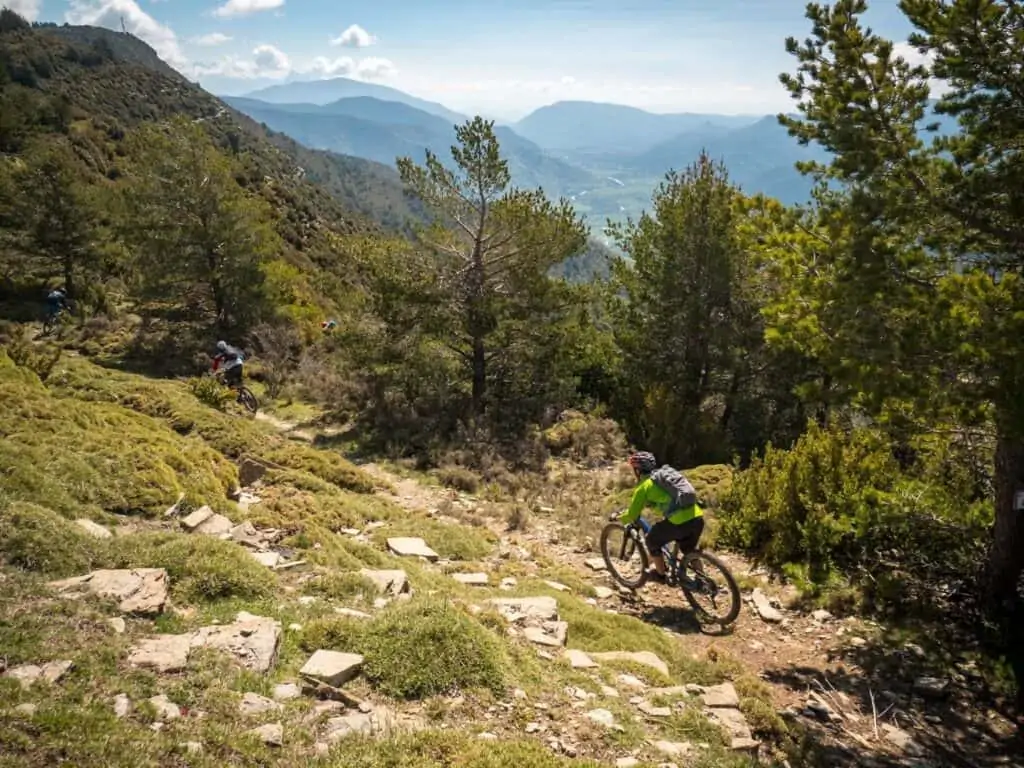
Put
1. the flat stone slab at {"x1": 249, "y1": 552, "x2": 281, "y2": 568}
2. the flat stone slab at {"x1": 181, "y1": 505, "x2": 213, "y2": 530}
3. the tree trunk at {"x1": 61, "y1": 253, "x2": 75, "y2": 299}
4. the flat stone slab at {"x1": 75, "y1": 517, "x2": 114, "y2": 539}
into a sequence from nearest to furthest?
the flat stone slab at {"x1": 75, "y1": 517, "x2": 114, "y2": 539}
the flat stone slab at {"x1": 249, "y1": 552, "x2": 281, "y2": 568}
the flat stone slab at {"x1": 181, "y1": 505, "x2": 213, "y2": 530}
the tree trunk at {"x1": 61, "y1": 253, "x2": 75, "y2": 299}

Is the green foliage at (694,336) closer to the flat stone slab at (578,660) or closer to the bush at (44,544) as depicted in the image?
the flat stone slab at (578,660)

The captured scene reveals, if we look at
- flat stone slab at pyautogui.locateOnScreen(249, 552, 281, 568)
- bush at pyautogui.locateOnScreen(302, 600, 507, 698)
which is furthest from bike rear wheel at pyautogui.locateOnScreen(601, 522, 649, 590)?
flat stone slab at pyautogui.locateOnScreen(249, 552, 281, 568)

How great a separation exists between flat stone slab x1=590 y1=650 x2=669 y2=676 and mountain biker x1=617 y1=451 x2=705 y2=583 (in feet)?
5.80

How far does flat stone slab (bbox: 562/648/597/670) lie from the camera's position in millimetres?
6000

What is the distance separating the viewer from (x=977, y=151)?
20.1ft

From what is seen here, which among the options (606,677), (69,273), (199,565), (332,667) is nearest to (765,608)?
(606,677)

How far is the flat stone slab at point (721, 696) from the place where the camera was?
569 centimetres

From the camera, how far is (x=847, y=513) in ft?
28.6

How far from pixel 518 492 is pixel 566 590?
4.62m

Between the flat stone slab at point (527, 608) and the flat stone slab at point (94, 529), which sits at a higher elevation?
the flat stone slab at point (94, 529)

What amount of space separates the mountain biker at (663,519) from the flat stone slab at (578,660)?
225 cm

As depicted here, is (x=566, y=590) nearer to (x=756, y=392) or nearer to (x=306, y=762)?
(x=306, y=762)

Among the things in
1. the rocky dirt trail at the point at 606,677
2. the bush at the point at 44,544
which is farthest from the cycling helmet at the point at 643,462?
the bush at the point at 44,544

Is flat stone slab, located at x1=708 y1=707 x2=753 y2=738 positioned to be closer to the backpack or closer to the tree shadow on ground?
the tree shadow on ground
